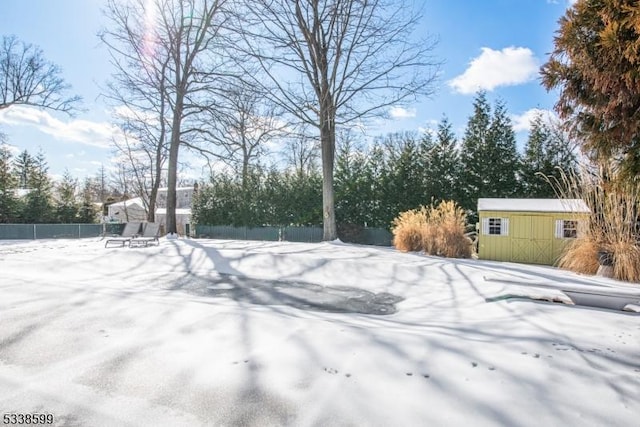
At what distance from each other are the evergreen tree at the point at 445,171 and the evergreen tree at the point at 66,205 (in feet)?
63.7

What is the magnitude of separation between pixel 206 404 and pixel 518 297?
14.0ft

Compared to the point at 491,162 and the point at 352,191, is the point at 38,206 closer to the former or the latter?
the point at 352,191

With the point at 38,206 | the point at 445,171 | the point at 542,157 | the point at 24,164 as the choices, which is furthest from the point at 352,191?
the point at 24,164

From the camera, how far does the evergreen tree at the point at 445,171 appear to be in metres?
15.2

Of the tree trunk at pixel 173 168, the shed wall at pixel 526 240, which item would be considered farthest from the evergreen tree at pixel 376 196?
the tree trunk at pixel 173 168

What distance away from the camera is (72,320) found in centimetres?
342

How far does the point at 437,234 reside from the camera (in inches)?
400

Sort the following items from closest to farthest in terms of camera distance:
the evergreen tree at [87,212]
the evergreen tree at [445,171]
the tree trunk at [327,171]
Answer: the tree trunk at [327,171]
the evergreen tree at [445,171]
the evergreen tree at [87,212]

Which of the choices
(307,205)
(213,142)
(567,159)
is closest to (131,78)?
(213,142)

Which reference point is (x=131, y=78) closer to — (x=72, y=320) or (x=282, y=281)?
(x=282, y=281)

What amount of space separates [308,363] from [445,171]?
46.2 ft

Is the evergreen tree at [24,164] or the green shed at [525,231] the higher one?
A: the evergreen tree at [24,164]

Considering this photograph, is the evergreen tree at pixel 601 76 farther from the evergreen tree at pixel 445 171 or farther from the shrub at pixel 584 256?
the evergreen tree at pixel 445 171

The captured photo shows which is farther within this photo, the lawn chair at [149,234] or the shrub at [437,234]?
the lawn chair at [149,234]
